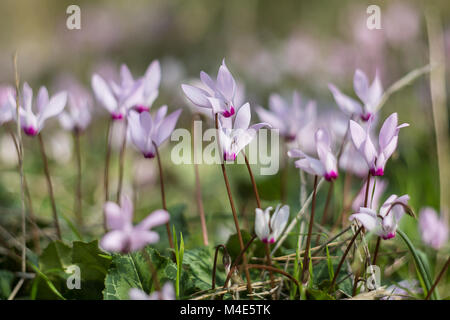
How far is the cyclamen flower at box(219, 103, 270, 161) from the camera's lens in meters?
0.65

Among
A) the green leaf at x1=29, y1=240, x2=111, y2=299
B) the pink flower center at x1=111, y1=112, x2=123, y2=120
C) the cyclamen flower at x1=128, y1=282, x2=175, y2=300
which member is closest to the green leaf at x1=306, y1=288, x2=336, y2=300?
the cyclamen flower at x1=128, y1=282, x2=175, y2=300

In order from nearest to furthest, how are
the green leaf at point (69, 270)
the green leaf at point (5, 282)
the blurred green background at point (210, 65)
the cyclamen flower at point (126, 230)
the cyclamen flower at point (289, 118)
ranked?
the cyclamen flower at point (126, 230) → the green leaf at point (69, 270) → the green leaf at point (5, 282) → the cyclamen flower at point (289, 118) → the blurred green background at point (210, 65)

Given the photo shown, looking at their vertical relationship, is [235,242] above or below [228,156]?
below

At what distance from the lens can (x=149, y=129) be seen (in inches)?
27.1

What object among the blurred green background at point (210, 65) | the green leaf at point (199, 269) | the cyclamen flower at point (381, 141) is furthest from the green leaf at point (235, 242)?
the cyclamen flower at point (381, 141)

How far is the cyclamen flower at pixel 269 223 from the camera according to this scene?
654 millimetres

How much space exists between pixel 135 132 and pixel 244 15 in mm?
3010

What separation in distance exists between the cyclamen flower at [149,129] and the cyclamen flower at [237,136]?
0.07 m

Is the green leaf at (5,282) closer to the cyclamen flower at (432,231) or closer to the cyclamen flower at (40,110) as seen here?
the cyclamen flower at (40,110)

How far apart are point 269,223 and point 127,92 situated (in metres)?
0.32

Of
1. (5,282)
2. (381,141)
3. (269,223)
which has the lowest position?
(5,282)

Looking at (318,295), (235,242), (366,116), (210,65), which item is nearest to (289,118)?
(366,116)

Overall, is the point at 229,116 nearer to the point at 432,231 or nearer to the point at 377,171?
the point at 377,171

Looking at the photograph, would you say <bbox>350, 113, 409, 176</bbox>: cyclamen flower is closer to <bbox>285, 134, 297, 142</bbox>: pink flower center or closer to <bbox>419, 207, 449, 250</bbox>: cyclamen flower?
<bbox>285, 134, 297, 142</bbox>: pink flower center
